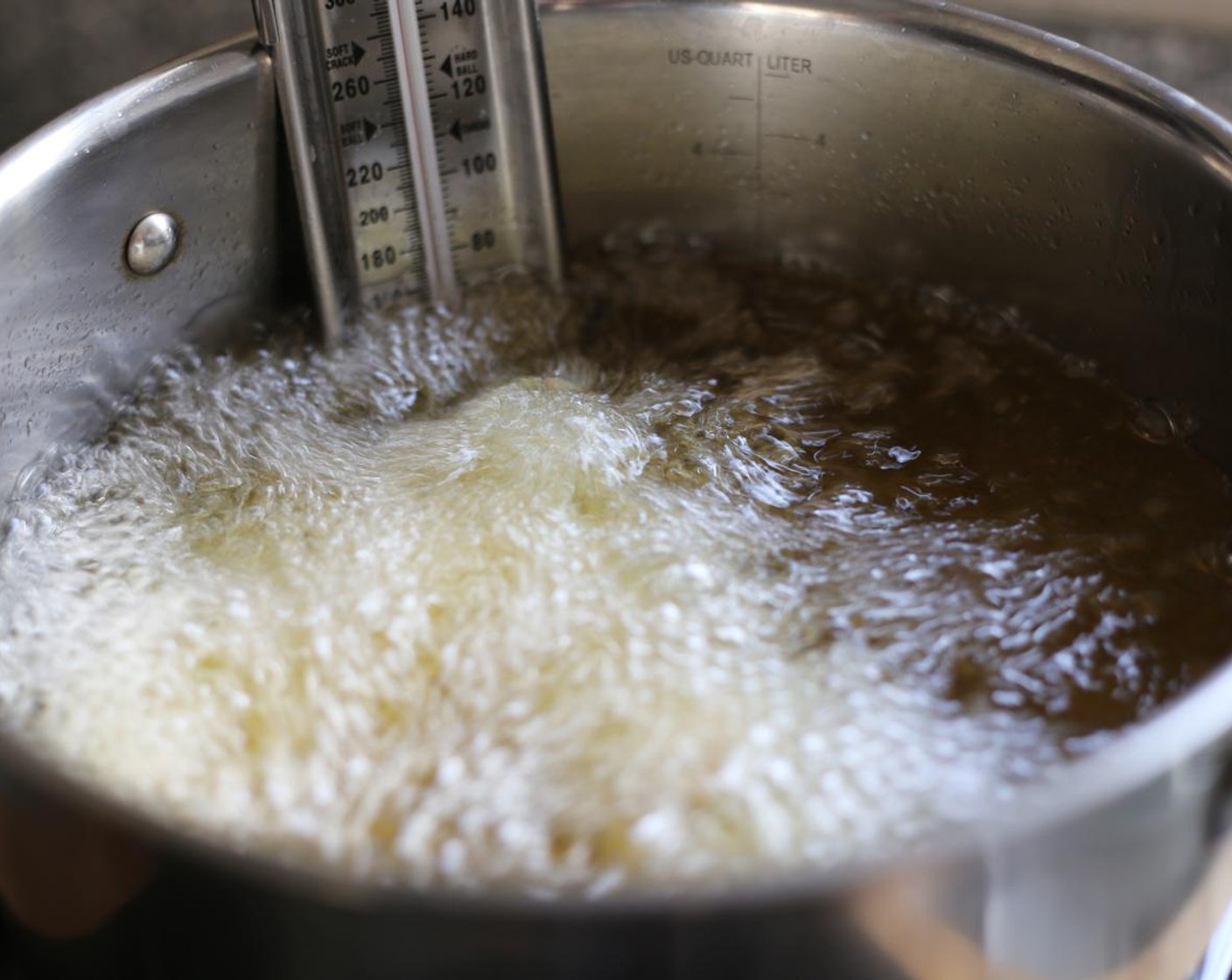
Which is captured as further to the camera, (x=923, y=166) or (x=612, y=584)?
(x=923, y=166)

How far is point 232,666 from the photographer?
84 centimetres

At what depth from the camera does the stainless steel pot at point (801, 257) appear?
518 mm

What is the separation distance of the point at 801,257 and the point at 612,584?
49 centimetres

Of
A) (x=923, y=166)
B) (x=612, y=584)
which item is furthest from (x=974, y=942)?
(x=923, y=166)

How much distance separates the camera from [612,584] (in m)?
0.89

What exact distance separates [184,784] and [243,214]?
Answer: 1.74ft

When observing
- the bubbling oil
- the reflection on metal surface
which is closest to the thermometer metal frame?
the bubbling oil

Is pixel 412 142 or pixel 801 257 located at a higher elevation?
pixel 412 142

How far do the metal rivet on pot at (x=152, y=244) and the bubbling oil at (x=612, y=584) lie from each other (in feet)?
0.30

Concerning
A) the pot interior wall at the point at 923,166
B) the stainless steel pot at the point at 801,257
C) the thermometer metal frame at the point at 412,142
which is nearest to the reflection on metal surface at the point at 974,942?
the stainless steel pot at the point at 801,257

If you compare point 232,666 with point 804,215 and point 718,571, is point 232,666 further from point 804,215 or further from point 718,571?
point 804,215

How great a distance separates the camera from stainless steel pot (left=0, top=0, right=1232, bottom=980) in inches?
20.4

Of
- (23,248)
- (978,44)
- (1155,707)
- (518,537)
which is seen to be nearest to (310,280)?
(23,248)

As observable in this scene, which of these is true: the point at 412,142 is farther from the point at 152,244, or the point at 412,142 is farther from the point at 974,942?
the point at 974,942
